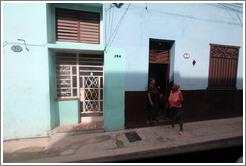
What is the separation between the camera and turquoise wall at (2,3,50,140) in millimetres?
2680

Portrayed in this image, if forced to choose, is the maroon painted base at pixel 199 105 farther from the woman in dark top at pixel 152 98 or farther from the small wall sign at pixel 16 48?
the small wall sign at pixel 16 48

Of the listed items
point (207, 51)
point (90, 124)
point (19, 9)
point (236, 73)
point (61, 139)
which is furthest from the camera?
point (236, 73)

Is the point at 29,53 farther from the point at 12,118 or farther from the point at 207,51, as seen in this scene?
the point at 207,51

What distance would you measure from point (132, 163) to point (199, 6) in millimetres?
5658

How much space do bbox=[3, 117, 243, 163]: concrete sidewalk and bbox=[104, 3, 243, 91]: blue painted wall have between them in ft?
5.21

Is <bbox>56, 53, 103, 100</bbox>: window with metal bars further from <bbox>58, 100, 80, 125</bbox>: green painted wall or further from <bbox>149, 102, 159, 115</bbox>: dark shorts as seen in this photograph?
<bbox>149, 102, 159, 115</bbox>: dark shorts

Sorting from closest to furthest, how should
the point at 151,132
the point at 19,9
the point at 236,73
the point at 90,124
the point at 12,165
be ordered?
1. the point at 12,165
2. the point at 19,9
3. the point at 151,132
4. the point at 90,124
5. the point at 236,73

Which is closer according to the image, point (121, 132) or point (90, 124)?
point (121, 132)

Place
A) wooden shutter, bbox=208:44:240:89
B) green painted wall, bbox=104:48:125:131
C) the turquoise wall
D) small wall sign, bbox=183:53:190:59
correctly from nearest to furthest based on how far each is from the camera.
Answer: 1. the turquoise wall
2. green painted wall, bbox=104:48:125:131
3. small wall sign, bbox=183:53:190:59
4. wooden shutter, bbox=208:44:240:89

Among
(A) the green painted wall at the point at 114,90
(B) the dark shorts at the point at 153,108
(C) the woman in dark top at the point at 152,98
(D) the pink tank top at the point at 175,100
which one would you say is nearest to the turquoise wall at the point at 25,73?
(A) the green painted wall at the point at 114,90

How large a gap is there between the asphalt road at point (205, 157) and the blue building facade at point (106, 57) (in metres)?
1.31

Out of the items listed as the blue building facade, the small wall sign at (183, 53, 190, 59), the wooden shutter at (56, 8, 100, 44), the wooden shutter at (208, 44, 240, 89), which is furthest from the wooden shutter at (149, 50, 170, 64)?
the wooden shutter at (56, 8, 100, 44)

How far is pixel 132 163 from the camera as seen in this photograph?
218 cm

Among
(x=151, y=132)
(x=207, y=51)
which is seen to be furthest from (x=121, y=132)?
(x=207, y=51)
